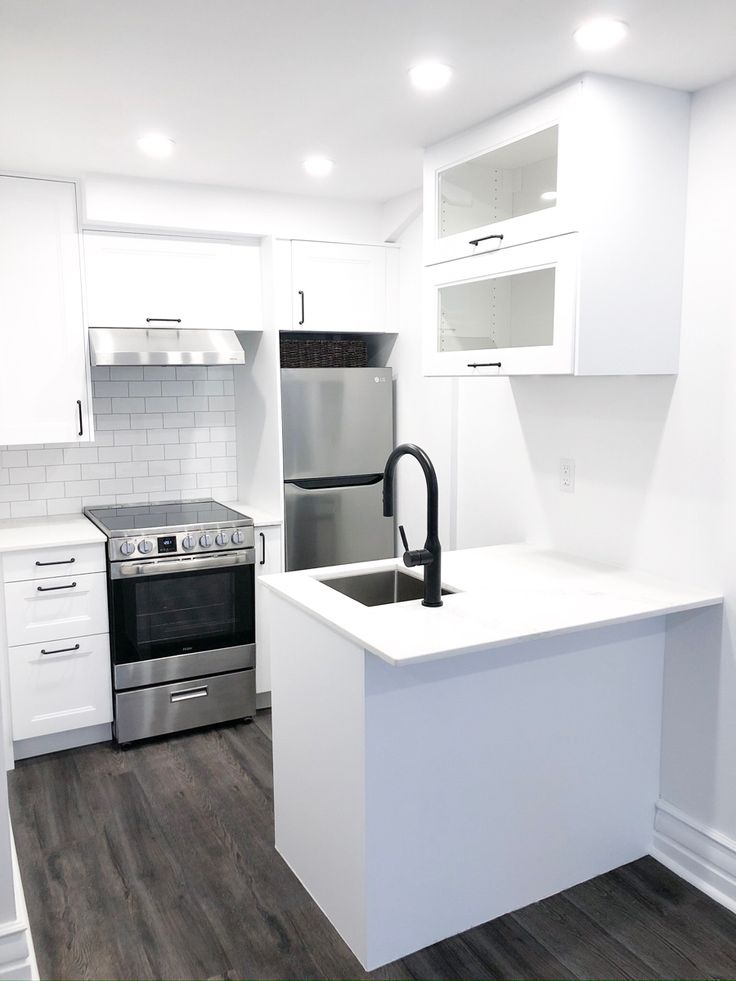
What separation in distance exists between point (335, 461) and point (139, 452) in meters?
0.99

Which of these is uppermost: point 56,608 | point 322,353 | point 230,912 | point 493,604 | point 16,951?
point 322,353

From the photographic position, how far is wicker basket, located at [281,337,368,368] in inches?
152

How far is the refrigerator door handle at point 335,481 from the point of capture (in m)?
3.82

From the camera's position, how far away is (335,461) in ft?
12.7

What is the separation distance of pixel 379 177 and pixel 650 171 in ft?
4.49

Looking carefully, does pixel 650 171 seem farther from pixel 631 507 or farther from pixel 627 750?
pixel 627 750

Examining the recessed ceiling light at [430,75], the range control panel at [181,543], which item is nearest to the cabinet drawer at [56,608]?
the range control panel at [181,543]

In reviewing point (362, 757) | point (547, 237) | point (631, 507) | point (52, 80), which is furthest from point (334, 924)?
point (52, 80)

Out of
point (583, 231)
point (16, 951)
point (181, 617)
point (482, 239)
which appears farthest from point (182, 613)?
point (583, 231)

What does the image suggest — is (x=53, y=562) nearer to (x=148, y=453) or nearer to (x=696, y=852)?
(x=148, y=453)

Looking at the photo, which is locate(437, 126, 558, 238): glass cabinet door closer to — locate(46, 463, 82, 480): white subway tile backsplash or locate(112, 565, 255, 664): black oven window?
locate(112, 565, 255, 664): black oven window

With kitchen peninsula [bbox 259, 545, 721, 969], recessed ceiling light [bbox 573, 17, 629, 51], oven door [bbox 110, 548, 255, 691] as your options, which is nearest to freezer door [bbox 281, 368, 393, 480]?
oven door [bbox 110, 548, 255, 691]

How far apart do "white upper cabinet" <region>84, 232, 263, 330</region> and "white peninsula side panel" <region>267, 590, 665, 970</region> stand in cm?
165

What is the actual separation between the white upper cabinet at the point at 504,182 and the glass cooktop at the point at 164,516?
4.94 feet
